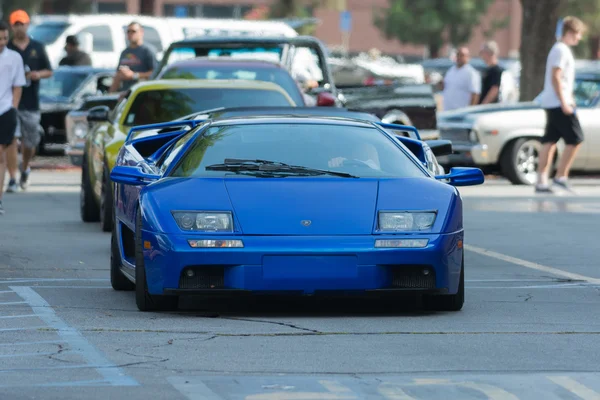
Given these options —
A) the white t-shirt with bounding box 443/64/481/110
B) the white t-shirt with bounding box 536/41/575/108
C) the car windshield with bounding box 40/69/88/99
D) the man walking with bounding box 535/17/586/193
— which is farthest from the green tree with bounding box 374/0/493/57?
the white t-shirt with bounding box 536/41/575/108

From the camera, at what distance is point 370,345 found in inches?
299

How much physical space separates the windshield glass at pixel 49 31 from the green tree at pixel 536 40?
9466 millimetres

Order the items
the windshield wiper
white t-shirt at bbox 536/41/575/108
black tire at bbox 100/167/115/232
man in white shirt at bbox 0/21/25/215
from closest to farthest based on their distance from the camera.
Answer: the windshield wiper → black tire at bbox 100/167/115/232 → man in white shirt at bbox 0/21/25/215 → white t-shirt at bbox 536/41/575/108

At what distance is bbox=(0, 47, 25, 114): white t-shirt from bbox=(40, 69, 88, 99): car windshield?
27.6 feet

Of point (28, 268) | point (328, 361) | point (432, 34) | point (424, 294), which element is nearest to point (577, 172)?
point (28, 268)

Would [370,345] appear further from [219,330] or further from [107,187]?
[107,187]

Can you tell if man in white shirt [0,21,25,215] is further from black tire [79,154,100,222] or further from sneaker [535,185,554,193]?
sneaker [535,185,554,193]

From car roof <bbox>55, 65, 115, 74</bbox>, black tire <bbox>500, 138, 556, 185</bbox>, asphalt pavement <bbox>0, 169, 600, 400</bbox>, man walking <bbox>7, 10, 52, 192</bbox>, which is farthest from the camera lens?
car roof <bbox>55, 65, 115, 74</bbox>

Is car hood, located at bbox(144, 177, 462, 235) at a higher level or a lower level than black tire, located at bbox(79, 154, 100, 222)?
higher

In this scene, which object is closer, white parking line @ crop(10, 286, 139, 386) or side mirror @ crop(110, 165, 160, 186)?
white parking line @ crop(10, 286, 139, 386)

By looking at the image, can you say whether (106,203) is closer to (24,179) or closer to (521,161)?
(24,179)

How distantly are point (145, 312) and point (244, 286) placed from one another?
73 centimetres

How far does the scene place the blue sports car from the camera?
832 centimetres

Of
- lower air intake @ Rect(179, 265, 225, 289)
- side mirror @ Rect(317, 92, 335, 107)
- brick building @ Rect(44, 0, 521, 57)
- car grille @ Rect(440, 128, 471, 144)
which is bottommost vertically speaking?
brick building @ Rect(44, 0, 521, 57)
